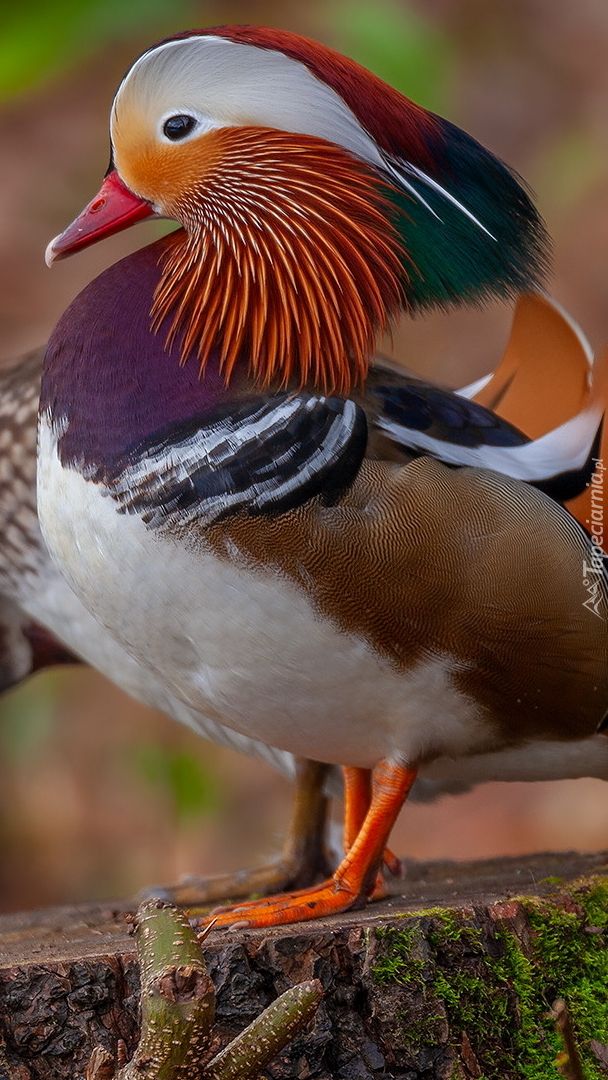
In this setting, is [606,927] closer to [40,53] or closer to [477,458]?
[477,458]

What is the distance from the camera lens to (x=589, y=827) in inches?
123

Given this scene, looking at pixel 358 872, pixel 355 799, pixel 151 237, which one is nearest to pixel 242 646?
pixel 358 872

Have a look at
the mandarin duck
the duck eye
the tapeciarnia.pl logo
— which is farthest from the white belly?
the duck eye

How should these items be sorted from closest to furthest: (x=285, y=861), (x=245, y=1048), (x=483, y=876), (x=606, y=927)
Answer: (x=245, y=1048)
(x=606, y=927)
(x=483, y=876)
(x=285, y=861)

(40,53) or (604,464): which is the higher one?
(40,53)

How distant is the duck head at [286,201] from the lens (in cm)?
109

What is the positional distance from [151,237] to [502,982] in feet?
7.37

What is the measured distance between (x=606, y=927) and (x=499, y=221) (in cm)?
66

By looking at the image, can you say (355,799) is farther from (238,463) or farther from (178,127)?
(178,127)

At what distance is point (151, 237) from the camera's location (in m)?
2.96

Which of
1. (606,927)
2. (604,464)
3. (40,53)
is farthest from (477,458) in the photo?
(40,53)

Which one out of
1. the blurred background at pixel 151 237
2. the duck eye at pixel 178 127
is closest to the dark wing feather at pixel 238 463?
→ the duck eye at pixel 178 127

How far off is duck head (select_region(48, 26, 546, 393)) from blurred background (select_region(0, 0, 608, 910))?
790mm

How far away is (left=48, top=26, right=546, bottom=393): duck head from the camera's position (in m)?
1.09
